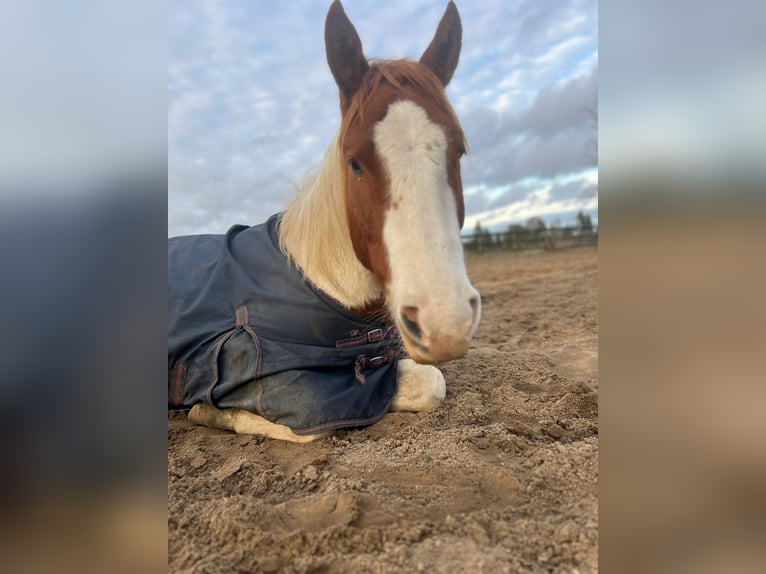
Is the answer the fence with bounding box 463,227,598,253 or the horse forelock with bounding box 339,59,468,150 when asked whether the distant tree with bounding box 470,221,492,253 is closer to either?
the fence with bounding box 463,227,598,253

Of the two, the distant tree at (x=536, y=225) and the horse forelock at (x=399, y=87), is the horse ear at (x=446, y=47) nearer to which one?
the horse forelock at (x=399, y=87)

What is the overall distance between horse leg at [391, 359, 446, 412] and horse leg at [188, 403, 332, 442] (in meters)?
0.44

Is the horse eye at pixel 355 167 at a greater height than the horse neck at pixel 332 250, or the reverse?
the horse eye at pixel 355 167

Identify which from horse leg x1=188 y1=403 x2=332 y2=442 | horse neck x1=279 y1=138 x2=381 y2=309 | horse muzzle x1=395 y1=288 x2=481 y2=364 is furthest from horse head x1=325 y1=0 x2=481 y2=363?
horse leg x1=188 y1=403 x2=332 y2=442

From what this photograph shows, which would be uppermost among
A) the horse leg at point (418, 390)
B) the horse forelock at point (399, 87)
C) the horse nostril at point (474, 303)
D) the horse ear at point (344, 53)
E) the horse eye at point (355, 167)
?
the horse ear at point (344, 53)

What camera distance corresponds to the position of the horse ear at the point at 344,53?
6.50ft

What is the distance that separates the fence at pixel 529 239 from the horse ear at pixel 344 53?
1724cm

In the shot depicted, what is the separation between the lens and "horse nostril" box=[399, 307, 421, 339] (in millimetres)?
1447

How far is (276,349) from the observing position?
2.12 meters

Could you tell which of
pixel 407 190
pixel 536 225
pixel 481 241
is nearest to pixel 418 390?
pixel 407 190
